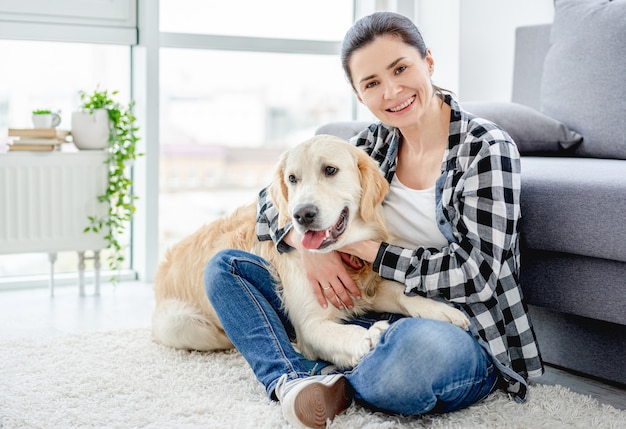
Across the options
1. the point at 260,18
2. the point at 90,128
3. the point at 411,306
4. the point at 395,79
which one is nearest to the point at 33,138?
the point at 90,128

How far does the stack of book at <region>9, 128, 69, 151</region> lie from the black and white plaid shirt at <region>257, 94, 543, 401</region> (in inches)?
73.0

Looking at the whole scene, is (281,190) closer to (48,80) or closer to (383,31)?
(383,31)

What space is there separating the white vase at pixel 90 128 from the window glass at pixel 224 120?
0.52 metres

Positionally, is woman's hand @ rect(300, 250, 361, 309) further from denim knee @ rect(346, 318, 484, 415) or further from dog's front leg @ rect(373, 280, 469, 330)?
denim knee @ rect(346, 318, 484, 415)

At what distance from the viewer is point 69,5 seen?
3.22 meters

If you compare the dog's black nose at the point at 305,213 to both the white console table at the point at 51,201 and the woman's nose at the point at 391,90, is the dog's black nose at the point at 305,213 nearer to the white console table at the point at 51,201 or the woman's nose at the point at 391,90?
the woman's nose at the point at 391,90

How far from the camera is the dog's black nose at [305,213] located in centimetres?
170

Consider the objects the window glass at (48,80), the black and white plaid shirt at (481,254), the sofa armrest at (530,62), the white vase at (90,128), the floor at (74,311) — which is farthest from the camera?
the window glass at (48,80)

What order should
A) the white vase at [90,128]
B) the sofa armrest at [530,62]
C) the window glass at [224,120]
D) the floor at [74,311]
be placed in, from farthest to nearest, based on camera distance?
the window glass at [224,120], the white vase at [90,128], the sofa armrest at [530,62], the floor at [74,311]

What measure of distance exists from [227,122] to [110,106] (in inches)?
30.7

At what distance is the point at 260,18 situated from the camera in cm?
380

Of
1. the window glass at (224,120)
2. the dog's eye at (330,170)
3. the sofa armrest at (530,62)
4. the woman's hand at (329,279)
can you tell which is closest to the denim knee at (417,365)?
the woman's hand at (329,279)

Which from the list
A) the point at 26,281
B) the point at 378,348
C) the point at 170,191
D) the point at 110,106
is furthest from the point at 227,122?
the point at 378,348

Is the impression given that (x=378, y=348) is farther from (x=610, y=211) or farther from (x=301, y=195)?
(x=610, y=211)
